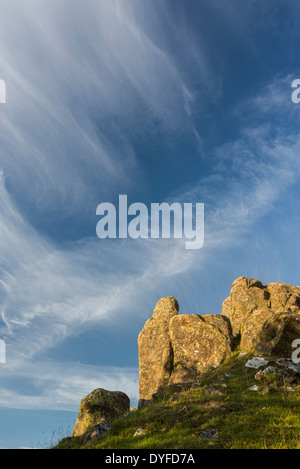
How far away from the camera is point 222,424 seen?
1536 cm

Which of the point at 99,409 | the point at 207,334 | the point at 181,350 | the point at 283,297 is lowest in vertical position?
the point at 99,409

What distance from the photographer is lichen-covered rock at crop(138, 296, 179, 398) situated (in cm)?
4347

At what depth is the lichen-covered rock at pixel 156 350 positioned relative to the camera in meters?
43.5

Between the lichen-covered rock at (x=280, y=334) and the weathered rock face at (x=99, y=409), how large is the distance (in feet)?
45.0

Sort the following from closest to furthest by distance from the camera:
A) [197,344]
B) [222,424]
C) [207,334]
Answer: [222,424] < [197,344] < [207,334]

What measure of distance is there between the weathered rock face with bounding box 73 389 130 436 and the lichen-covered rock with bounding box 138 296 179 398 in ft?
42.1

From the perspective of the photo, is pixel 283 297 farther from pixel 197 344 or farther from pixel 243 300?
pixel 197 344

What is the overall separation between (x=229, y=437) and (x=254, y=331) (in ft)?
90.7

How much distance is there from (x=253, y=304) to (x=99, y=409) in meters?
25.9

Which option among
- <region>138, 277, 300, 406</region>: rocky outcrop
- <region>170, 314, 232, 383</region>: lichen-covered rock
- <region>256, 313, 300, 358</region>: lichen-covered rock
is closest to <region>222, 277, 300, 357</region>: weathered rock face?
<region>138, 277, 300, 406</region>: rocky outcrop

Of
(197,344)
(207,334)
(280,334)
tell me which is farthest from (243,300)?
(280,334)

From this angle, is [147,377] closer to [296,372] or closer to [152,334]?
[152,334]
